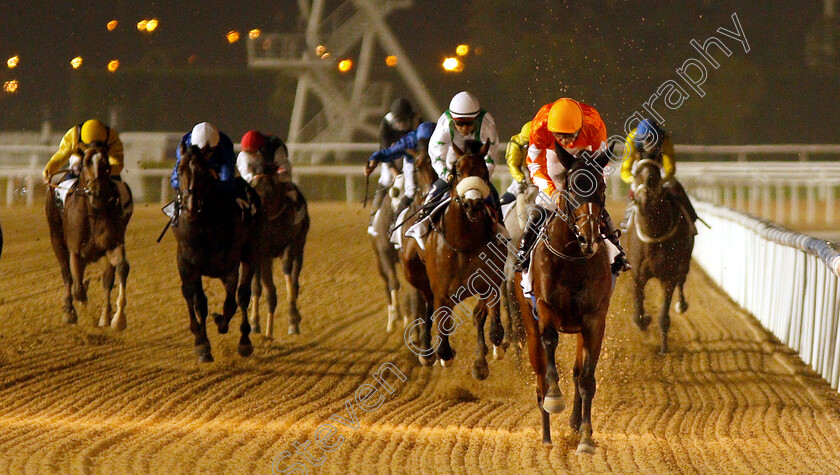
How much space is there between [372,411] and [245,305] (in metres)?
2.31

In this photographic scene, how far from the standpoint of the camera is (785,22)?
36.1m

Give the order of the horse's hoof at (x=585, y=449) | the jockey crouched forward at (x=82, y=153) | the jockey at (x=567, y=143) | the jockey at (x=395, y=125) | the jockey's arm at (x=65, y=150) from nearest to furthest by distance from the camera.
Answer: the horse's hoof at (x=585, y=449), the jockey at (x=567, y=143), the jockey crouched forward at (x=82, y=153), the jockey's arm at (x=65, y=150), the jockey at (x=395, y=125)

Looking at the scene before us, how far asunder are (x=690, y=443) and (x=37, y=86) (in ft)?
111

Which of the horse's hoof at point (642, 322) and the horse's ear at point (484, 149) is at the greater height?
the horse's ear at point (484, 149)

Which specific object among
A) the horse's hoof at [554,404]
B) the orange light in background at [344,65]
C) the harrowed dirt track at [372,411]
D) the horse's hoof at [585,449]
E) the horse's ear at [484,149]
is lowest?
the harrowed dirt track at [372,411]

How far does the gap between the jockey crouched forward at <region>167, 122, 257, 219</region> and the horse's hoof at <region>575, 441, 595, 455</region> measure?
3.95m

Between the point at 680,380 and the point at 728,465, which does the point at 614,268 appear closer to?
the point at 728,465

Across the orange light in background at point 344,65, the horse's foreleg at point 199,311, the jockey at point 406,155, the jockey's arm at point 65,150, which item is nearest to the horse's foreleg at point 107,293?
the jockey's arm at point 65,150

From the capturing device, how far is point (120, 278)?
10.2 m

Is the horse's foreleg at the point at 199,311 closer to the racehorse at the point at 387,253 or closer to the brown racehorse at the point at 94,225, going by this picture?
the brown racehorse at the point at 94,225

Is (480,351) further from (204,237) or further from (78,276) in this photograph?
(78,276)

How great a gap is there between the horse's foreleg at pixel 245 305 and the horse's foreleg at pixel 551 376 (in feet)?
11.8

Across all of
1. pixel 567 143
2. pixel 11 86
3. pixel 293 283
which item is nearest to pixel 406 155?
pixel 293 283

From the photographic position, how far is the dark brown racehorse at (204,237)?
8219mm
